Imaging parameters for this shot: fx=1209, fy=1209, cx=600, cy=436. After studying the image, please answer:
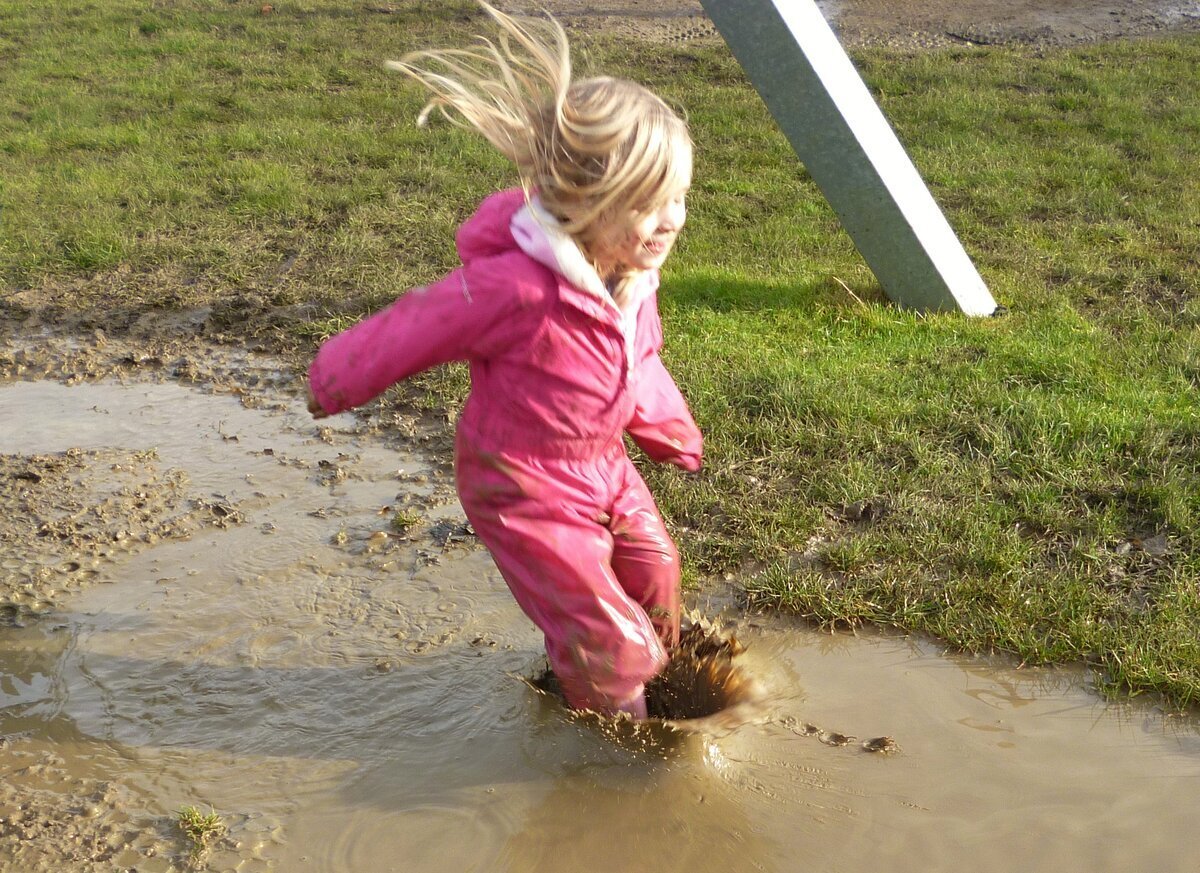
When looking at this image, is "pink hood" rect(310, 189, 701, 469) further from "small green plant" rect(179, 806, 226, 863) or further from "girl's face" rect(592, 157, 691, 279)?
"small green plant" rect(179, 806, 226, 863)

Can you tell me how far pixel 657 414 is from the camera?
2920 millimetres

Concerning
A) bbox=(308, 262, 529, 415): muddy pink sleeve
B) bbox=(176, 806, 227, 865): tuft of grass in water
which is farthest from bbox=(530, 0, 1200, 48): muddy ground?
bbox=(176, 806, 227, 865): tuft of grass in water

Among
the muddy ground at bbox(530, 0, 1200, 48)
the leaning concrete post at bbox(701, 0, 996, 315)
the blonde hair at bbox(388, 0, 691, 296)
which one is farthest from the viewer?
the muddy ground at bbox(530, 0, 1200, 48)

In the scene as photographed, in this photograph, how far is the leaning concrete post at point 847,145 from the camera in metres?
5.39

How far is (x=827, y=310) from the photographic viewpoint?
5777mm

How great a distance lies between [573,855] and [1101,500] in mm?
2362

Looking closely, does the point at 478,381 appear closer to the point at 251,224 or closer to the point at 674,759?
the point at 674,759

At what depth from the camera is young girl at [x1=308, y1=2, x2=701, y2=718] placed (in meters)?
2.45

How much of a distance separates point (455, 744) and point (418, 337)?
3.79 feet

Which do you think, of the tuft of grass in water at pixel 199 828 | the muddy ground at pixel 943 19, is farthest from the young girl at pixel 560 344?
the muddy ground at pixel 943 19

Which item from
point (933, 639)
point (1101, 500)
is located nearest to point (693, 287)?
point (1101, 500)

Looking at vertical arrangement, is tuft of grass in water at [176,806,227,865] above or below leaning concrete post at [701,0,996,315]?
below

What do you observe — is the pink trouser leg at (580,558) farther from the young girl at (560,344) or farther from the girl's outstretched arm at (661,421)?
the girl's outstretched arm at (661,421)

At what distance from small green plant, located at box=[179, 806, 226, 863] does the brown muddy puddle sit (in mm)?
32
